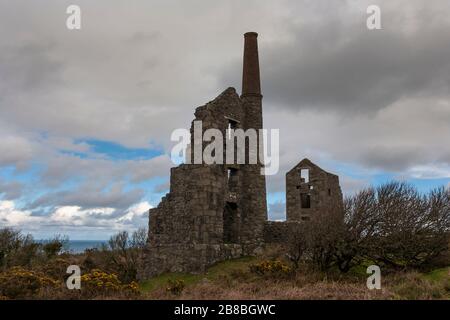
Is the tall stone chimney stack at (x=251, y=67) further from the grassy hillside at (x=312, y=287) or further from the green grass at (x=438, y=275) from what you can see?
the green grass at (x=438, y=275)

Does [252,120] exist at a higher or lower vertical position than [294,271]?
higher

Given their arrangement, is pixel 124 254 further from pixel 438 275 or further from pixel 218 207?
pixel 438 275

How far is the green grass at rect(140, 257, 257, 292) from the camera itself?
60.8ft

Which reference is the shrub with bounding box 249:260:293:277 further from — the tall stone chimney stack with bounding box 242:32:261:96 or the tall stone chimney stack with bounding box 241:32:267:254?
the tall stone chimney stack with bounding box 242:32:261:96

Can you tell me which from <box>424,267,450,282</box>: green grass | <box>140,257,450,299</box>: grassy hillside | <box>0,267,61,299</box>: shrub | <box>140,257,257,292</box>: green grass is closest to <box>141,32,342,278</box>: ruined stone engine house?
<box>140,257,257,292</box>: green grass

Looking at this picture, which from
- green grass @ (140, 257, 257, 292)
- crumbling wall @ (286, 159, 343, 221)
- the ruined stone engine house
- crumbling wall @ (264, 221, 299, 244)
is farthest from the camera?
crumbling wall @ (286, 159, 343, 221)

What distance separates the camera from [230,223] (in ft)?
77.3

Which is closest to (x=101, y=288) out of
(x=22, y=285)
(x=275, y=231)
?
(x=22, y=285)

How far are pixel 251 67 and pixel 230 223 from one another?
9.31 metres

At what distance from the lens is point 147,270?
72.3ft
